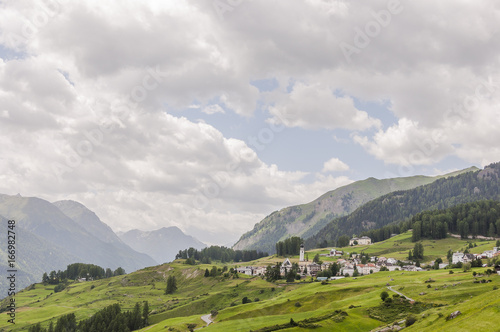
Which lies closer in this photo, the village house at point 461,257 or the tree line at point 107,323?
the tree line at point 107,323

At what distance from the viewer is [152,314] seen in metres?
163

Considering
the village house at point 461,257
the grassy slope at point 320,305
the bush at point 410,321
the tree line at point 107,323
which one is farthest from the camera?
the village house at point 461,257

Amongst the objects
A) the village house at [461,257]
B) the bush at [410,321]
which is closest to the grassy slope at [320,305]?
the bush at [410,321]

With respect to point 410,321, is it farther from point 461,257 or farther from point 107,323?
point 461,257

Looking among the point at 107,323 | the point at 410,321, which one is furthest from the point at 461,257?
the point at 107,323

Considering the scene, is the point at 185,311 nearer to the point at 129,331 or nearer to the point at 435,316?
the point at 129,331

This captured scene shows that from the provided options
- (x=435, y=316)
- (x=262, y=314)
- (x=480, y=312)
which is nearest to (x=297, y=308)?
(x=262, y=314)

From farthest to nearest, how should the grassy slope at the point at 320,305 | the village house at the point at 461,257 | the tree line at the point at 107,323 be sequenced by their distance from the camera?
the village house at the point at 461,257 < the tree line at the point at 107,323 < the grassy slope at the point at 320,305

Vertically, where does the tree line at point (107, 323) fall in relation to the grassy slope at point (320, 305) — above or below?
below

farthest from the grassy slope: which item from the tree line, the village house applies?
the village house

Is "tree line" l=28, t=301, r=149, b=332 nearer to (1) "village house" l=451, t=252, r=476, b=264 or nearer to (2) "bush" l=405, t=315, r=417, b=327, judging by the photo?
(2) "bush" l=405, t=315, r=417, b=327

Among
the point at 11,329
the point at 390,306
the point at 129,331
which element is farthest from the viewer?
the point at 11,329

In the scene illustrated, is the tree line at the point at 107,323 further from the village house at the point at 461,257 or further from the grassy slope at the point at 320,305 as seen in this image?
the village house at the point at 461,257

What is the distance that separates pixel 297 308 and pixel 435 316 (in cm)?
5034
